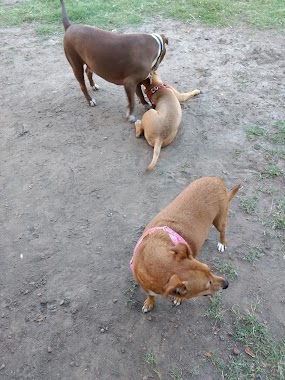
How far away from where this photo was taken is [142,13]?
26.2ft

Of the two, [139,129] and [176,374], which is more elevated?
[139,129]

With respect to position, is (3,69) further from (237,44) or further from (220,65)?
(237,44)

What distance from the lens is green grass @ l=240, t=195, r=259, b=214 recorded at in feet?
13.0

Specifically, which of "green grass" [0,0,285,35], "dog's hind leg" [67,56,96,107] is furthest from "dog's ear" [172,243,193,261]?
"green grass" [0,0,285,35]

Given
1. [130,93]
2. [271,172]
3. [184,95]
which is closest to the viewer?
[271,172]

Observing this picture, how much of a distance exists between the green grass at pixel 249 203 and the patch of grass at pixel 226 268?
2.38ft

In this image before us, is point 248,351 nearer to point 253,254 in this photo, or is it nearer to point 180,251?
point 253,254

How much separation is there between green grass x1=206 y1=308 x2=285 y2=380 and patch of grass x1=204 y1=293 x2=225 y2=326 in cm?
11

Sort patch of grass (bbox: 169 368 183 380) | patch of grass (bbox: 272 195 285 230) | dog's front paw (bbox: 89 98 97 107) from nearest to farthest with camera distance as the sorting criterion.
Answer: patch of grass (bbox: 169 368 183 380) < patch of grass (bbox: 272 195 285 230) < dog's front paw (bbox: 89 98 97 107)

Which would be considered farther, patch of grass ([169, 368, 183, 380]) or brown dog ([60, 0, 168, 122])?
brown dog ([60, 0, 168, 122])

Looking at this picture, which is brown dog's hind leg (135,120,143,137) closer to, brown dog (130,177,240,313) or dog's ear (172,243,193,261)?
brown dog (130,177,240,313)

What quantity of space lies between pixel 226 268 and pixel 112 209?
4.44ft

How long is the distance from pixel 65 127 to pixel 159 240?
289 centimetres

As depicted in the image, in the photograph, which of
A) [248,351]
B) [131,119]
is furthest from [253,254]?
[131,119]
